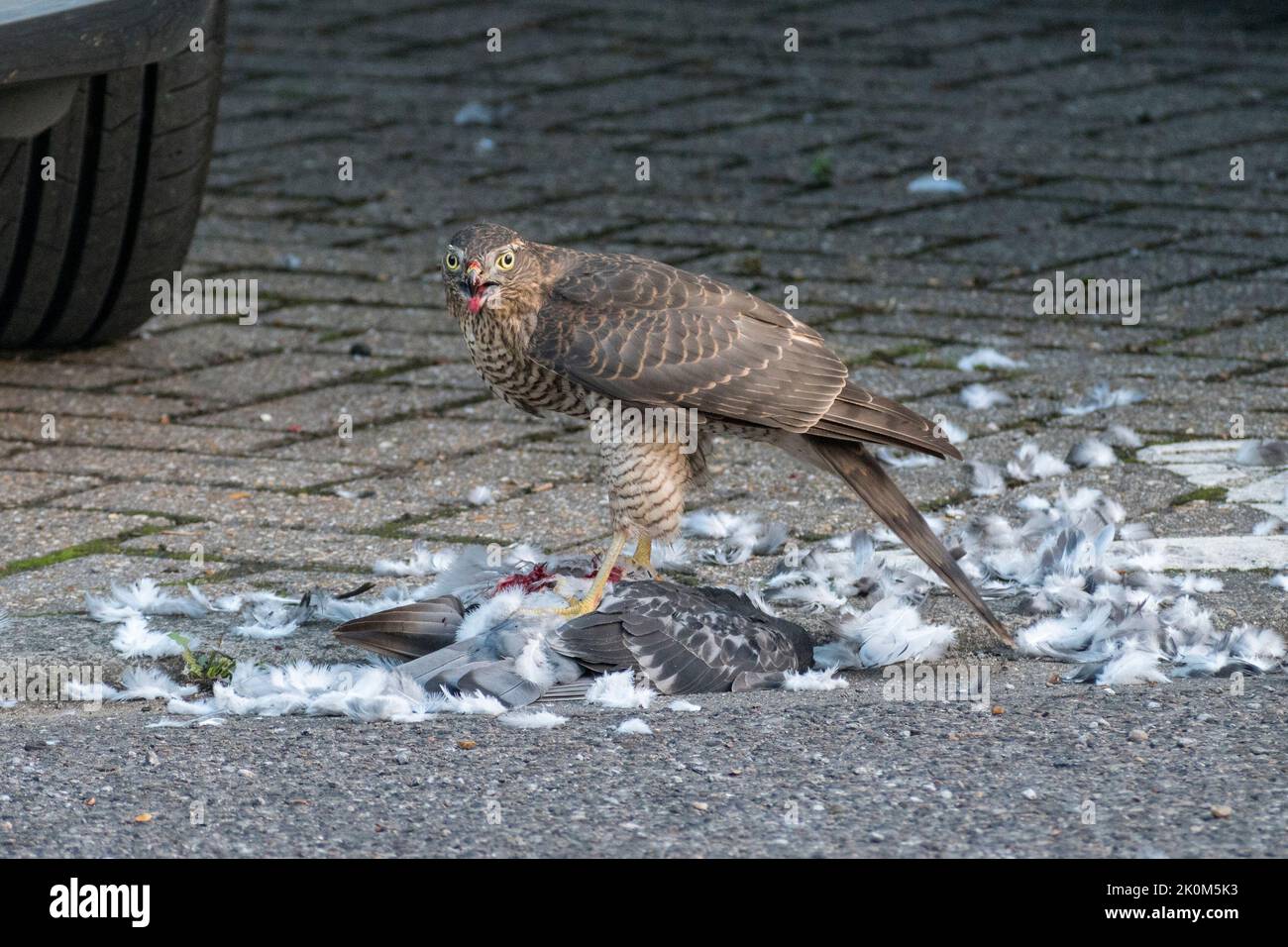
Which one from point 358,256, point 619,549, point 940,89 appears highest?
point 940,89

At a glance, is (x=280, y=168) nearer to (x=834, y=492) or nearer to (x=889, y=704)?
(x=834, y=492)

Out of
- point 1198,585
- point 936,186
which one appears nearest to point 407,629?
point 1198,585

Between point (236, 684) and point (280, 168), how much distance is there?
204 inches

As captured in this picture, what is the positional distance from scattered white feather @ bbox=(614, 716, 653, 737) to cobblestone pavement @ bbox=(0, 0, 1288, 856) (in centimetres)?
4

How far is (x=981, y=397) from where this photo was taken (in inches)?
231

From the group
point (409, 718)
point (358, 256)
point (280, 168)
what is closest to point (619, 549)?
point (409, 718)

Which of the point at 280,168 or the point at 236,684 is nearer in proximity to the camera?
the point at 236,684

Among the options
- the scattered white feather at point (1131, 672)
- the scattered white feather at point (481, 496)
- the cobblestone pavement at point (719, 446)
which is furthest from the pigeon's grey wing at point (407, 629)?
the scattered white feather at point (1131, 672)

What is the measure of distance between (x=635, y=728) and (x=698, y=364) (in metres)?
0.90

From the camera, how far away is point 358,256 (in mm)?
7484

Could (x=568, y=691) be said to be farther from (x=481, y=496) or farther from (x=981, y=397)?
(x=981, y=397)

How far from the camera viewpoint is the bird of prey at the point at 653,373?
419 centimetres

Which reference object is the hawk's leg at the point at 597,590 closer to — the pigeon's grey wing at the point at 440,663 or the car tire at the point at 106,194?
the pigeon's grey wing at the point at 440,663

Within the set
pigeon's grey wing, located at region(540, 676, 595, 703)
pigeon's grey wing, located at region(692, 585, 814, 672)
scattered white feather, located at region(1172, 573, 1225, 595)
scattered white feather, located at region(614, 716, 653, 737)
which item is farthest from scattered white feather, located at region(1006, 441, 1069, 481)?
scattered white feather, located at region(614, 716, 653, 737)
